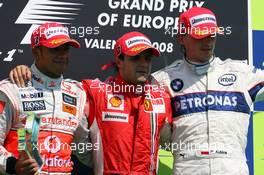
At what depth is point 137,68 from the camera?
325 cm

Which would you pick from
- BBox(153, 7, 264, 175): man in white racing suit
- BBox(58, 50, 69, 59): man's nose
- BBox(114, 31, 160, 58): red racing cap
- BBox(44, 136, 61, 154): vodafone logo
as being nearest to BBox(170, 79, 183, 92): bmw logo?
BBox(153, 7, 264, 175): man in white racing suit

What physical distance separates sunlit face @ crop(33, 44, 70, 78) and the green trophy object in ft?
1.57

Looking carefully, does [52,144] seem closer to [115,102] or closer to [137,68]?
[115,102]

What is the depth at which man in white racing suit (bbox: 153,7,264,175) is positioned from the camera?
127 inches

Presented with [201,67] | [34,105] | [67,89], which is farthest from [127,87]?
[34,105]

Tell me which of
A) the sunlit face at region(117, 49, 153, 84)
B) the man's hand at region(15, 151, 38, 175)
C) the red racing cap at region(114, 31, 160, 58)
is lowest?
the man's hand at region(15, 151, 38, 175)

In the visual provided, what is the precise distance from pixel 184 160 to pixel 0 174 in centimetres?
98

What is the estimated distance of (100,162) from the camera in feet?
10.5

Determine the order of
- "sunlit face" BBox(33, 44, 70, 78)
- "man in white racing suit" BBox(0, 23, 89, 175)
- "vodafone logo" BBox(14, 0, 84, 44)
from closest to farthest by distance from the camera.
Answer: "man in white racing suit" BBox(0, 23, 89, 175), "sunlit face" BBox(33, 44, 70, 78), "vodafone logo" BBox(14, 0, 84, 44)

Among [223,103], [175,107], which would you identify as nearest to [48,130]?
[175,107]

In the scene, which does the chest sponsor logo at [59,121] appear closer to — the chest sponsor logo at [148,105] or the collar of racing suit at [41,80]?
the collar of racing suit at [41,80]

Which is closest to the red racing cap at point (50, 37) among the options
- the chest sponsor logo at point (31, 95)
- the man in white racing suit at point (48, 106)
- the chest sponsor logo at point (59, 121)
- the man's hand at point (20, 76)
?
the man in white racing suit at point (48, 106)

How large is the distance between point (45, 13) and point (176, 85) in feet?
3.13

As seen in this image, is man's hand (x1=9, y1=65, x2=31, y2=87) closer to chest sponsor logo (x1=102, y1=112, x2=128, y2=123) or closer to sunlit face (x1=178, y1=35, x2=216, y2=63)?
chest sponsor logo (x1=102, y1=112, x2=128, y2=123)
